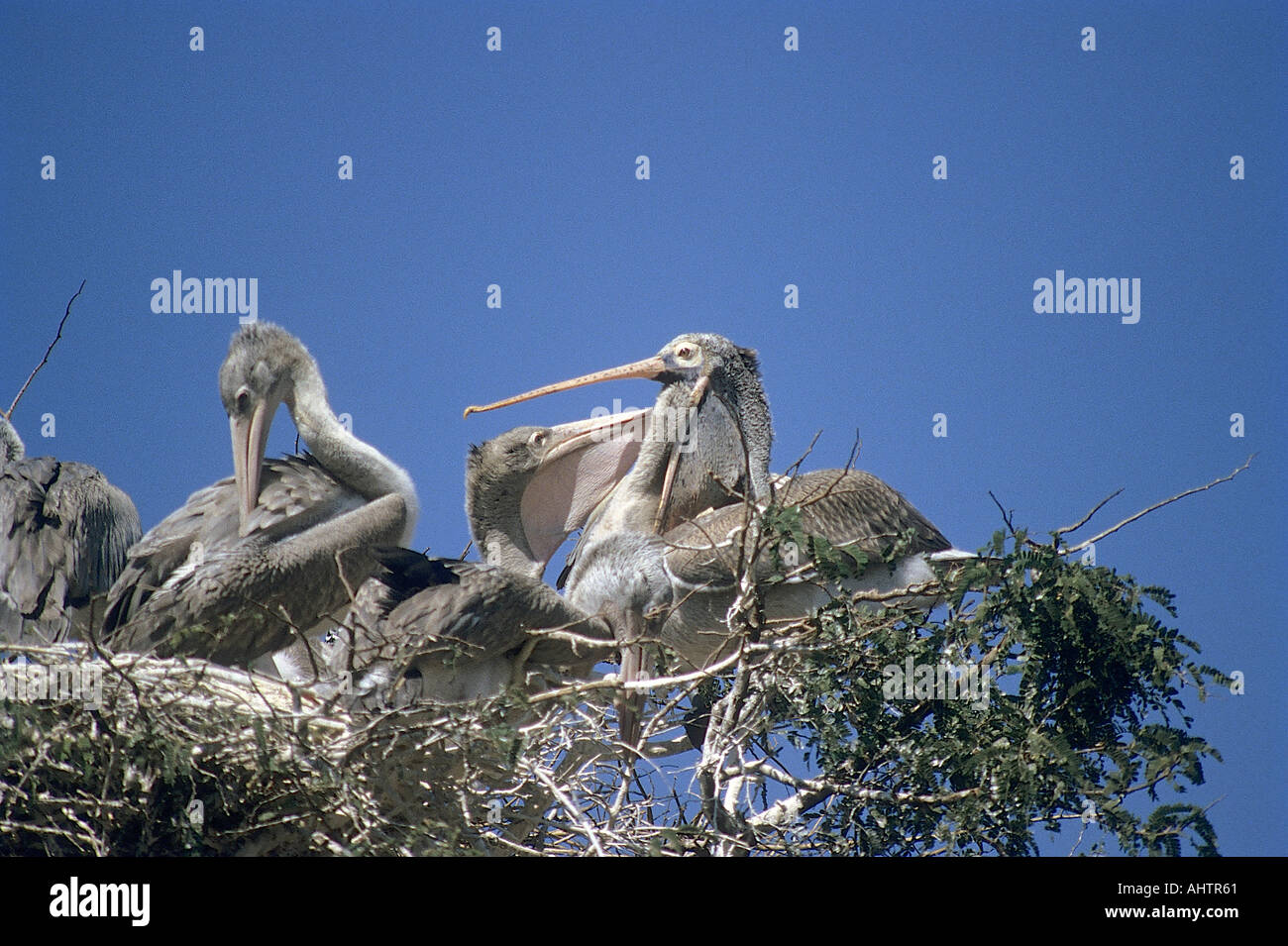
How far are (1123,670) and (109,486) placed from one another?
202 inches

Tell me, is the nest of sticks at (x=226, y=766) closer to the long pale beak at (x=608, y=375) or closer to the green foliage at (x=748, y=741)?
the green foliage at (x=748, y=741)


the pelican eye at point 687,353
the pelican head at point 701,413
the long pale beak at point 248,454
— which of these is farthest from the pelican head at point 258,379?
the pelican eye at point 687,353

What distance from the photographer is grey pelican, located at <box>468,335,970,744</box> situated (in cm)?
735

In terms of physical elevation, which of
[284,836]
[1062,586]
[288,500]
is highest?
[288,500]

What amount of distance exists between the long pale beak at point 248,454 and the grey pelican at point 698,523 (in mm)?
1327

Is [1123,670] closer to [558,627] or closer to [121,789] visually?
[558,627]

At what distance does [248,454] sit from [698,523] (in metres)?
2.44

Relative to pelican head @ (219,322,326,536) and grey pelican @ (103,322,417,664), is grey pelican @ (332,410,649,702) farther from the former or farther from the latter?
pelican head @ (219,322,326,536)

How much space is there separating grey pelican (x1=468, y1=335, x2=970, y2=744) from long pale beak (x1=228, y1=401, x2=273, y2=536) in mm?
1327

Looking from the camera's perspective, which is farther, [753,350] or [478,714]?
[753,350]

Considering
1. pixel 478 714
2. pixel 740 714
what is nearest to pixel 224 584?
pixel 478 714

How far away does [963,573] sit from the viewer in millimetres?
6062

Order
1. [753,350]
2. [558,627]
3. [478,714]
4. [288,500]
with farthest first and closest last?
[753,350], [288,500], [558,627], [478,714]

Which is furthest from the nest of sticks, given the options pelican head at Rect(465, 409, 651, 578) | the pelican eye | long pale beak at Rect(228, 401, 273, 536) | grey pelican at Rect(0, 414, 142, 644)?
the pelican eye
